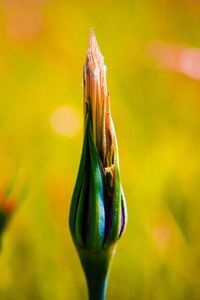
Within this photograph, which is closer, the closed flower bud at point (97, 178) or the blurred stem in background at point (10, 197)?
the closed flower bud at point (97, 178)

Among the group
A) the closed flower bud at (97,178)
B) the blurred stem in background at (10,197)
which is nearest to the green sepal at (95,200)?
the closed flower bud at (97,178)

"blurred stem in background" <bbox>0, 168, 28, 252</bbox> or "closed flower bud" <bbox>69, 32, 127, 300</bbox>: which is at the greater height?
"closed flower bud" <bbox>69, 32, 127, 300</bbox>

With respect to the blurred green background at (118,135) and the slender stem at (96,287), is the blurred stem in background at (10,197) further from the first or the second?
the slender stem at (96,287)

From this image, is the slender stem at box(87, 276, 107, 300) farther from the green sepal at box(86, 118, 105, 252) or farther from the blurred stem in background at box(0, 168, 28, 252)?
the blurred stem in background at box(0, 168, 28, 252)

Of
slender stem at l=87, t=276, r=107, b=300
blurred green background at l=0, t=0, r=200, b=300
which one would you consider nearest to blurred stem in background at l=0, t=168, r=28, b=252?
blurred green background at l=0, t=0, r=200, b=300

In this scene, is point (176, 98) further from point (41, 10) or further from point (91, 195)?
point (91, 195)

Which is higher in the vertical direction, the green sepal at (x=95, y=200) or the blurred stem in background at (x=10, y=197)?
the green sepal at (x=95, y=200)

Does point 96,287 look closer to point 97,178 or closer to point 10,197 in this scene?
point 97,178
